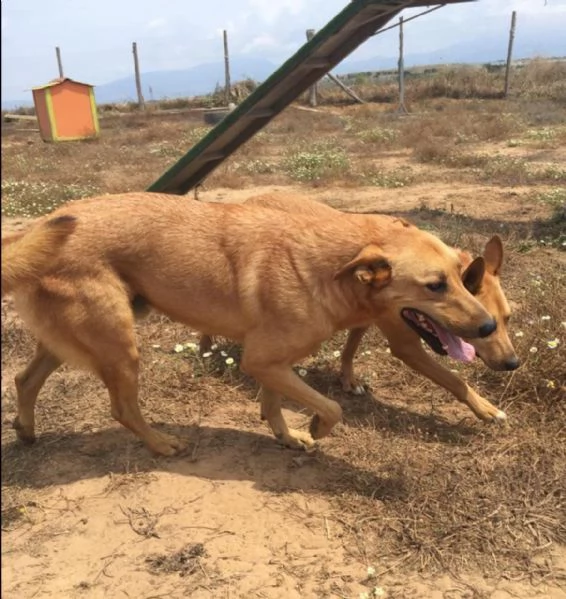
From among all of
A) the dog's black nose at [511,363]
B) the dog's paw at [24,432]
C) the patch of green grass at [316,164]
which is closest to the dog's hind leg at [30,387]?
the dog's paw at [24,432]

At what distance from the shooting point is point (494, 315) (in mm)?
3580

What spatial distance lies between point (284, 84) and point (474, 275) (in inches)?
171

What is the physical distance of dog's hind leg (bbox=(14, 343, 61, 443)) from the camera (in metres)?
3.62

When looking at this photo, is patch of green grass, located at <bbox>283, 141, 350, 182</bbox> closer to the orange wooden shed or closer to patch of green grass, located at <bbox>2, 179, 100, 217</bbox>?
patch of green grass, located at <bbox>2, 179, 100, 217</bbox>

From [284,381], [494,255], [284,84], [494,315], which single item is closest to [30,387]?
[284,381]

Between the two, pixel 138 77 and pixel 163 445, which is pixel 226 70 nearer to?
pixel 138 77

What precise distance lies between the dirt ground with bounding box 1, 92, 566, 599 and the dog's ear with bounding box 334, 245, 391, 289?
3.44 feet

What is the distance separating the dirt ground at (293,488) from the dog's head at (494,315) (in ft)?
1.49

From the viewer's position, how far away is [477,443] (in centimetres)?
351

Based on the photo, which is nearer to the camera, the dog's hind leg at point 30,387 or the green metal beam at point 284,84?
the dog's hind leg at point 30,387

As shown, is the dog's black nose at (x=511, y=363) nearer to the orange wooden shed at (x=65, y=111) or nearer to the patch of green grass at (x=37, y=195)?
the patch of green grass at (x=37, y=195)

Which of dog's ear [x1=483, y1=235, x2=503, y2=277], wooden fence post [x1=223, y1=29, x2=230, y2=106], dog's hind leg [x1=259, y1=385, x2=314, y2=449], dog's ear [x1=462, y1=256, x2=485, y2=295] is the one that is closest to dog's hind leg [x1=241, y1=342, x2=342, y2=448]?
dog's hind leg [x1=259, y1=385, x2=314, y2=449]

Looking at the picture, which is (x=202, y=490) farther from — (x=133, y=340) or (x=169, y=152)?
(x=169, y=152)

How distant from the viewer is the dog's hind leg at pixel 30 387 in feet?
11.9
